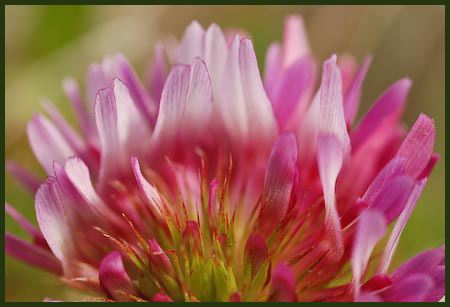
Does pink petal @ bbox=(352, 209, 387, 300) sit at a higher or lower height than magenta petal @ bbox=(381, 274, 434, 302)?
higher

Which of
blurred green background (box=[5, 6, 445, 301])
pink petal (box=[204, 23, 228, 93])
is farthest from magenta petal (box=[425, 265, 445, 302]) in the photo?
blurred green background (box=[5, 6, 445, 301])

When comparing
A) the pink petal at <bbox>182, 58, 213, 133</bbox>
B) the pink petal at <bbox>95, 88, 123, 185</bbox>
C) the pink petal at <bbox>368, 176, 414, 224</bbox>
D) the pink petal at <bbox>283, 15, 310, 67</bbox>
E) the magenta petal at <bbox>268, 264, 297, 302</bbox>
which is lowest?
the magenta petal at <bbox>268, 264, 297, 302</bbox>

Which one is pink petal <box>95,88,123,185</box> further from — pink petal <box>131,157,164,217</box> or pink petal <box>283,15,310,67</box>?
pink petal <box>283,15,310,67</box>

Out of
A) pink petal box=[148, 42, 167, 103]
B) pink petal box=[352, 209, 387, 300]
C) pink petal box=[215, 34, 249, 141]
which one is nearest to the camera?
pink petal box=[352, 209, 387, 300]

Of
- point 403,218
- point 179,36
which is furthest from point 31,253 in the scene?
point 179,36

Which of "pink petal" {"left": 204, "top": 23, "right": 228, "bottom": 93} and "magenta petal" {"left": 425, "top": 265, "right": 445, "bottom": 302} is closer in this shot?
"magenta petal" {"left": 425, "top": 265, "right": 445, "bottom": 302}

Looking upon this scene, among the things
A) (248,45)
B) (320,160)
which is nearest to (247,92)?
(248,45)
